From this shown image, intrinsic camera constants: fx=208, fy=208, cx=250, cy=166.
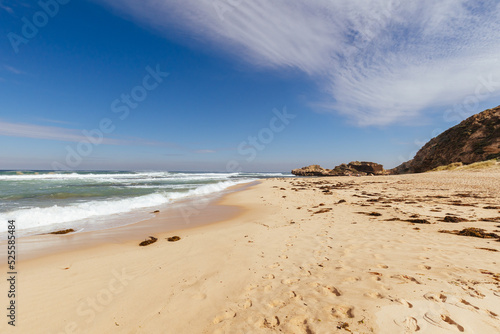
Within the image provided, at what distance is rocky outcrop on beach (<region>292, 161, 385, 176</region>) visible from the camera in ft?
240

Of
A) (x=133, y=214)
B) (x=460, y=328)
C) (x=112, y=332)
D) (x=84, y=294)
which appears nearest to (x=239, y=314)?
(x=112, y=332)

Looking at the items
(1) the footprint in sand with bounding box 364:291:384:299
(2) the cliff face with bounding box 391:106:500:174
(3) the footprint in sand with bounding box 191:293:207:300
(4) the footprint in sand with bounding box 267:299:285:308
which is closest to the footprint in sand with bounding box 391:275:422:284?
(1) the footprint in sand with bounding box 364:291:384:299

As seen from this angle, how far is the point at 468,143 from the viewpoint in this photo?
38.4 metres

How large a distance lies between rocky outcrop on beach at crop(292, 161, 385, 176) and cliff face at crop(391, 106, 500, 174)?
965 inches

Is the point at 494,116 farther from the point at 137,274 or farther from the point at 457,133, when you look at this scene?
the point at 137,274

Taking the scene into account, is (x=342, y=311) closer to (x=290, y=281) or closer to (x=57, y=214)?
(x=290, y=281)

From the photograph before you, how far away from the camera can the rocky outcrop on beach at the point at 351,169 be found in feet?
240

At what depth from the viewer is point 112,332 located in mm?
2941

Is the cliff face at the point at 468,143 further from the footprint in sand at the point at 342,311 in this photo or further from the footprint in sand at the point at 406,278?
the footprint in sand at the point at 342,311

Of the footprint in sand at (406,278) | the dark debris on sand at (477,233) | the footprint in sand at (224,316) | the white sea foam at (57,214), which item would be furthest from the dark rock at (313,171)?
the footprint in sand at (224,316)

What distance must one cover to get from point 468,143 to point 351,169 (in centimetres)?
3914

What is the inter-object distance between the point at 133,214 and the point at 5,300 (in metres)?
8.01

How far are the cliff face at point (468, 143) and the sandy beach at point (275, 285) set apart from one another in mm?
42241

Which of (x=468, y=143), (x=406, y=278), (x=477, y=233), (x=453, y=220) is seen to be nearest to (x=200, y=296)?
(x=406, y=278)
